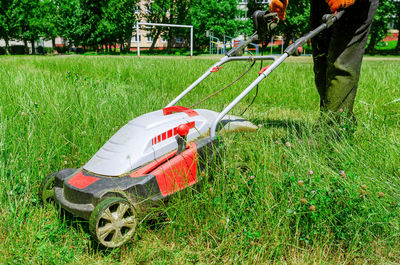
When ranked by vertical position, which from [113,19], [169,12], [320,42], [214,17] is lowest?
[320,42]

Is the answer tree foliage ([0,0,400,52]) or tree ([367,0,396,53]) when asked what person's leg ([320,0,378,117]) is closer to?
tree ([367,0,396,53])

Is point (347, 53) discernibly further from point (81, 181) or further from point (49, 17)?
point (49, 17)

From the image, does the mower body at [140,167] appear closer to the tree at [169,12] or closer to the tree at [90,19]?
the tree at [90,19]

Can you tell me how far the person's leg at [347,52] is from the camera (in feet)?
8.27

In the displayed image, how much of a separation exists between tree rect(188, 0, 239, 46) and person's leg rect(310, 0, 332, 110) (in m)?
31.4

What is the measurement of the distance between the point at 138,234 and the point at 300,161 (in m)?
1.02

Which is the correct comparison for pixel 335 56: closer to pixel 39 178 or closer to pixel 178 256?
pixel 178 256

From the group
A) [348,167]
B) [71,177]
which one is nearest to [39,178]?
Answer: [71,177]

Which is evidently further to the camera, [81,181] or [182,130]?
[182,130]

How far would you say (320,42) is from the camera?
299cm

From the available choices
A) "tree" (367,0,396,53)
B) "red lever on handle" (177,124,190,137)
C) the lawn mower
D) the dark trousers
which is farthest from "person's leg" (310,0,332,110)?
"tree" (367,0,396,53)

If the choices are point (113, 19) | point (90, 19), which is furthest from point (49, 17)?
point (113, 19)

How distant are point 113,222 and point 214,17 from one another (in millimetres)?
34506

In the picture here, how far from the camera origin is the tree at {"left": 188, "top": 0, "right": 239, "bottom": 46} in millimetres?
33281
